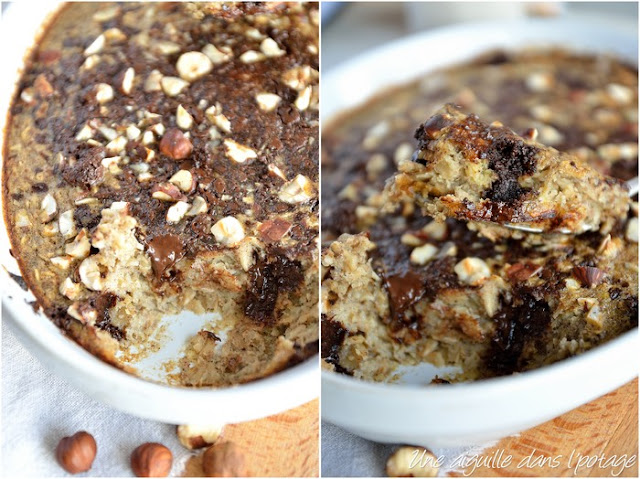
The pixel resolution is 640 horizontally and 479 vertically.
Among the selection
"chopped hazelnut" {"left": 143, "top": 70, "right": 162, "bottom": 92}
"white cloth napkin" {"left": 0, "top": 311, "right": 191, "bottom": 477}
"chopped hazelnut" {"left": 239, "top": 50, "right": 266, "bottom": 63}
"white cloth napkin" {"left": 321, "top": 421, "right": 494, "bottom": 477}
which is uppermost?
"chopped hazelnut" {"left": 143, "top": 70, "right": 162, "bottom": 92}

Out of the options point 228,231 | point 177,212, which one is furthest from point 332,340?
point 177,212

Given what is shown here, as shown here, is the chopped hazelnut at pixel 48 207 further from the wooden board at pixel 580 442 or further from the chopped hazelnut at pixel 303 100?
the wooden board at pixel 580 442

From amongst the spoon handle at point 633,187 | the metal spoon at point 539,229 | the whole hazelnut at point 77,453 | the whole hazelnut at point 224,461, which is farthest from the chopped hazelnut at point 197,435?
the spoon handle at point 633,187

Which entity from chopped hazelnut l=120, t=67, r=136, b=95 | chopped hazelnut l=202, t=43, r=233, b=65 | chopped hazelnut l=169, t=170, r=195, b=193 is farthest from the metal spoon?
chopped hazelnut l=120, t=67, r=136, b=95

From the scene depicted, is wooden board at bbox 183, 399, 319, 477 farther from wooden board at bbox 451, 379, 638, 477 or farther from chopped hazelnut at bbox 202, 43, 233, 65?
chopped hazelnut at bbox 202, 43, 233, 65

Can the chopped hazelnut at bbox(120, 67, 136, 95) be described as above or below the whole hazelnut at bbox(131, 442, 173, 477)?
above

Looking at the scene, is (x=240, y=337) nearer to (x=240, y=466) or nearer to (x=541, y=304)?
(x=240, y=466)

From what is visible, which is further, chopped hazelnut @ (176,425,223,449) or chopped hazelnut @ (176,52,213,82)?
chopped hazelnut @ (176,52,213,82)

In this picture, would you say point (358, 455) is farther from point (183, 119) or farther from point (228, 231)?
point (183, 119)
